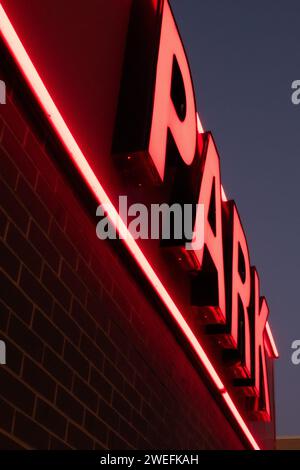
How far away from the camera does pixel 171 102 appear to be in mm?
4414

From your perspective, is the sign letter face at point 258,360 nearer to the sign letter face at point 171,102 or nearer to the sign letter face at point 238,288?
the sign letter face at point 238,288

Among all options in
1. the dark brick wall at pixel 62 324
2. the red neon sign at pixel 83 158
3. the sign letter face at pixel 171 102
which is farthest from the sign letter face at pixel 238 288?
the dark brick wall at pixel 62 324

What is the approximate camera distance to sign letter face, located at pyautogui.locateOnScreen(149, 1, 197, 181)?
4.04 meters

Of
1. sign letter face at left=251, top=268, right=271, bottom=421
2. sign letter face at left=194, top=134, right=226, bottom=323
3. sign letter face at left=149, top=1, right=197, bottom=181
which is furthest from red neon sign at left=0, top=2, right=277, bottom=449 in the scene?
sign letter face at left=251, top=268, right=271, bottom=421

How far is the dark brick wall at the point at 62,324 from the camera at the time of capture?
8.68 ft

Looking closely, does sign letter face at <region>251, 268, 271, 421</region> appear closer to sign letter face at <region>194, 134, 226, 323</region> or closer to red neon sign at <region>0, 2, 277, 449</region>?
sign letter face at <region>194, 134, 226, 323</region>

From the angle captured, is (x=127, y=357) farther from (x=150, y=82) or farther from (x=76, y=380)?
(x=150, y=82)

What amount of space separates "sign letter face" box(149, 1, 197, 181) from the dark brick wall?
2.57ft

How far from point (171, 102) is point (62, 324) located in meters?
1.97

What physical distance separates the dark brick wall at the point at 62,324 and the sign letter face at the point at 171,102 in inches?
30.8

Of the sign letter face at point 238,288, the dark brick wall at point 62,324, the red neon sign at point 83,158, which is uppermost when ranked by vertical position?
the sign letter face at point 238,288

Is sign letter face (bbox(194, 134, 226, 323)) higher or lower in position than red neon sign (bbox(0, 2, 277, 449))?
higher

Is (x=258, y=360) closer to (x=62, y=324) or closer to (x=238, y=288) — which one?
(x=238, y=288)

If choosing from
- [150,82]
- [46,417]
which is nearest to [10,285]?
[46,417]
